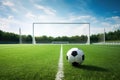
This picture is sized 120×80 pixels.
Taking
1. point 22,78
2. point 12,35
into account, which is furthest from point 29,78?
point 12,35

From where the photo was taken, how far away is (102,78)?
4.17 meters

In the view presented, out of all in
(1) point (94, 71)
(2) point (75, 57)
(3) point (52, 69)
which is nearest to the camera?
(1) point (94, 71)

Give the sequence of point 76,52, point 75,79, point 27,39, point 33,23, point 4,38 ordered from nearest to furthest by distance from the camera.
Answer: point 75,79, point 76,52, point 33,23, point 4,38, point 27,39

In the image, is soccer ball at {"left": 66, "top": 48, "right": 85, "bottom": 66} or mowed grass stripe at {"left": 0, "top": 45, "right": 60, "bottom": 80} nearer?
mowed grass stripe at {"left": 0, "top": 45, "right": 60, "bottom": 80}

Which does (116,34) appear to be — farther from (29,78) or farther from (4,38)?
(29,78)

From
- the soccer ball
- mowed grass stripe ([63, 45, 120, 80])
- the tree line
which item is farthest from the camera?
the tree line

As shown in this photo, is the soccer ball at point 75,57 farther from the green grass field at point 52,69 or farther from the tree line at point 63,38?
the tree line at point 63,38

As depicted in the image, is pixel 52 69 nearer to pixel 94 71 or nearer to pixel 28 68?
pixel 28 68

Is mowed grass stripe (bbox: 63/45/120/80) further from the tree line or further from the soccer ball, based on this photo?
the tree line

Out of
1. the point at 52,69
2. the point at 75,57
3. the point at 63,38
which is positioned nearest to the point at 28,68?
the point at 52,69

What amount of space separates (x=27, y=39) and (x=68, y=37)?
26744 millimetres

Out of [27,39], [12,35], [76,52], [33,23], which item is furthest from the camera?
[27,39]

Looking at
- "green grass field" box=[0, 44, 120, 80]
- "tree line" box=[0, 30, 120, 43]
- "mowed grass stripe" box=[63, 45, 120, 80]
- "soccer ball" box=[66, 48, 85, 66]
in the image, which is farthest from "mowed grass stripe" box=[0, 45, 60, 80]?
"tree line" box=[0, 30, 120, 43]

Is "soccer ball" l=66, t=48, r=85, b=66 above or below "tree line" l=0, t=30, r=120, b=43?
below
